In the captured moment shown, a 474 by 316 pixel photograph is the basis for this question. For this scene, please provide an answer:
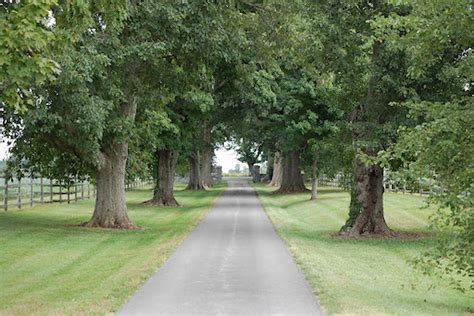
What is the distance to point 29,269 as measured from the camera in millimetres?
13984

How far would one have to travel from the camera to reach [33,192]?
33.5 m

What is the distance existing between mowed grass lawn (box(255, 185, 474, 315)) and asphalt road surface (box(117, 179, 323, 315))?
1.36 ft

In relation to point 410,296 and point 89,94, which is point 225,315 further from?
point 89,94

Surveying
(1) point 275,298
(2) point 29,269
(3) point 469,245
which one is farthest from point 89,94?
(3) point 469,245

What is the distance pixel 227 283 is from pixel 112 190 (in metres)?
13.0

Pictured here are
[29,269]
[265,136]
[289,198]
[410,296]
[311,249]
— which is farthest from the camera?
[265,136]

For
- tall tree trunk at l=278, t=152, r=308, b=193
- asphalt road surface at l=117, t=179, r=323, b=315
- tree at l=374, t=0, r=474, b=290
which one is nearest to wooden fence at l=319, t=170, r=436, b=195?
tree at l=374, t=0, r=474, b=290

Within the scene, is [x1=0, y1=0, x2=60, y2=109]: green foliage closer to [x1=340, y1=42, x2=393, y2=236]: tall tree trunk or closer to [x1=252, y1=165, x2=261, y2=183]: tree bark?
[x1=340, y1=42, x2=393, y2=236]: tall tree trunk

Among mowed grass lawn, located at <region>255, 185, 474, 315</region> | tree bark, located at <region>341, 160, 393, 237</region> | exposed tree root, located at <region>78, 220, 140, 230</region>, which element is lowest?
mowed grass lawn, located at <region>255, 185, 474, 315</region>

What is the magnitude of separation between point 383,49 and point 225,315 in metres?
13.4

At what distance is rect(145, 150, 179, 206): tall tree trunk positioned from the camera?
3809 centimetres

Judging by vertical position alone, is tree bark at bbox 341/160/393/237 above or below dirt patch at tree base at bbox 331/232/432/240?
above

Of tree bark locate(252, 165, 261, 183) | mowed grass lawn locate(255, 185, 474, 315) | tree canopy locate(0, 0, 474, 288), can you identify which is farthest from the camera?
tree bark locate(252, 165, 261, 183)

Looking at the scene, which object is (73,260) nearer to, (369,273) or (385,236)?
(369,273)
